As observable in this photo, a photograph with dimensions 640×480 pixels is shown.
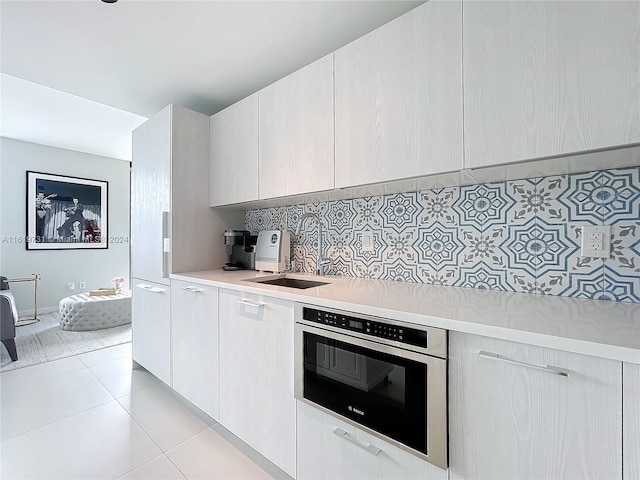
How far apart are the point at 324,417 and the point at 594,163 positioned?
56.6 inches

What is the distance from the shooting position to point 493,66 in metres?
1.12

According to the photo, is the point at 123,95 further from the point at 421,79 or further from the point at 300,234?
the point at 421,79

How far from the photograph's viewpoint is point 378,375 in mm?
1119

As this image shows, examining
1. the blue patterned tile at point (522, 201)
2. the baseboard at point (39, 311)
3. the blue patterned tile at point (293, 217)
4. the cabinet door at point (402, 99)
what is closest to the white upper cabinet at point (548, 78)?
the cabinet door at point (402, 99)

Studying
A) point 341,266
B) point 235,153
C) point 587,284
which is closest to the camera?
point 587,284

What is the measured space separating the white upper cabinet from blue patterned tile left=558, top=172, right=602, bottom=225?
1.19ft

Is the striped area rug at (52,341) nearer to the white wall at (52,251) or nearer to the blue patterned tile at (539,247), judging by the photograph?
the white wall at (52,251)

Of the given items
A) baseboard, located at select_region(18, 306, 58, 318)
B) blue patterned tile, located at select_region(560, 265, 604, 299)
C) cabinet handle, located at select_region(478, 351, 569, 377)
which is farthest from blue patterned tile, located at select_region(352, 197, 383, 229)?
baseboard, located at select_region(18, 306, 58, 318)

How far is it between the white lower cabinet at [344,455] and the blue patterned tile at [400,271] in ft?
2.68

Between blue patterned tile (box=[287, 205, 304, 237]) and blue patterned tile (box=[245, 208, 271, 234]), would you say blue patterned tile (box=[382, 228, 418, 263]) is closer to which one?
blue patterned tile (box=[287, 205, 304, 237])

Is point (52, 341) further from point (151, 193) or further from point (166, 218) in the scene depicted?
point (166, 218)

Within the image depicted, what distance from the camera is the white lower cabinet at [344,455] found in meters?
1.05

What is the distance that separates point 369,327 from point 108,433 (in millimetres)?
1842

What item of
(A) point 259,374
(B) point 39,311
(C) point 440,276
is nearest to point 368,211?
(C) point 440,276
